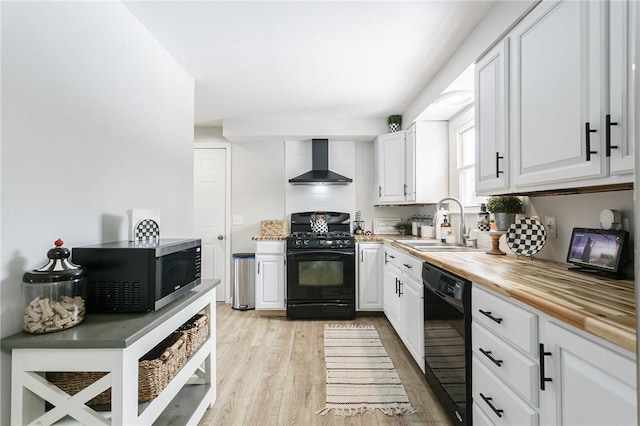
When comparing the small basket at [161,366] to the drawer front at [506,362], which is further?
the small basket at [161,366]

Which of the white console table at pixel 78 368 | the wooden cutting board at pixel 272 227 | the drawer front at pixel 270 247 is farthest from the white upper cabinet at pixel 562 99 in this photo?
the wooden cutting board at pixel 272 227

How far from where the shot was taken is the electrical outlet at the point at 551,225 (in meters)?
1.67

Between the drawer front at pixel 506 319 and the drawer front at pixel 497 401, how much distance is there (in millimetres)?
197

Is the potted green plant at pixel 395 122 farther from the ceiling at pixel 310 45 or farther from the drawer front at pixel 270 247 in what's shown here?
the drawer front at pixel 270 247

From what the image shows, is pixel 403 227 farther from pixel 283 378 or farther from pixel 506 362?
pixel 506 362

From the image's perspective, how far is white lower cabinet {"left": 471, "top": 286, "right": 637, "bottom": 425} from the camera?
2.43 ft

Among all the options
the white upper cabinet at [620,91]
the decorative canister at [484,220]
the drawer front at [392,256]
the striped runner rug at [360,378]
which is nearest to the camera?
the white upper cabinet at [620,91]

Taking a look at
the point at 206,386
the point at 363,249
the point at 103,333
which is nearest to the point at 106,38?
the point at 103,333

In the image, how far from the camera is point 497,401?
1208mm

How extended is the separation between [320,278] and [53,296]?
2542mm

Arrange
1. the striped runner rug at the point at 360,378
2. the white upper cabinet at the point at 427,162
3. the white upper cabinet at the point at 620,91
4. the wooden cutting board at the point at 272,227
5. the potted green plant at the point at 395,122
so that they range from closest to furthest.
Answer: the white upper cabinet at the point at 620,91 → the striped runner rug at the point at 360,378 → the white upper cabinet at the point at 427,162 → the potted green plant at the point at 395,122 → the wooden cutting board at the point at 272,227

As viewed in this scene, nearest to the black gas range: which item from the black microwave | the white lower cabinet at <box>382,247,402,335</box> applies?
the white lower cabinet at <box>382,247,402,335</box>

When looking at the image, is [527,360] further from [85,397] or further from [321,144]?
[321,144]

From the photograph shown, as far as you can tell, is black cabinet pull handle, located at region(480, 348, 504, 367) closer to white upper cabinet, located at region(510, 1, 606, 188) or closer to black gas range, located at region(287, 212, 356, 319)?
white upper cabinet, located at region(510, 1, 606, 188)
